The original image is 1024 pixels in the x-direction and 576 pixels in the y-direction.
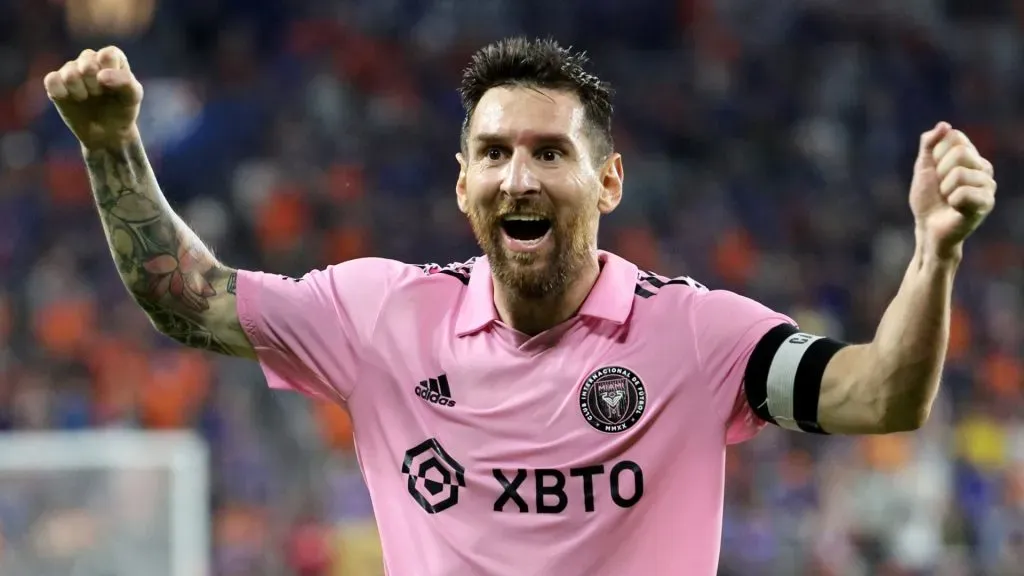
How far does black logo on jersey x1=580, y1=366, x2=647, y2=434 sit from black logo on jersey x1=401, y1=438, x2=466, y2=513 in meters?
0.27

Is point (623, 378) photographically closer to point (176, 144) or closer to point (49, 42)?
point (176, 144)

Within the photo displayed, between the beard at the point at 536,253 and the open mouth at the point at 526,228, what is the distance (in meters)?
0.03

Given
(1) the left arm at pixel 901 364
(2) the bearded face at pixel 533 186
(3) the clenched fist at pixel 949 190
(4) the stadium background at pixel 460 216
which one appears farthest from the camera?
(4) the stadium background at pixel 460 216

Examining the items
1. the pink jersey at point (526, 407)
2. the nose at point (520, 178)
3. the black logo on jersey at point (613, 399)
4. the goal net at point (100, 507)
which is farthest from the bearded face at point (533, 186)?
the goal net at point (100, 507)

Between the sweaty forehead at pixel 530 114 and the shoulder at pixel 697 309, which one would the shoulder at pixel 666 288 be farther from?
the sweaty forehead at pixel 530 114

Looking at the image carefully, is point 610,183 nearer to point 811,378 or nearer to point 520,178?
point 520,178

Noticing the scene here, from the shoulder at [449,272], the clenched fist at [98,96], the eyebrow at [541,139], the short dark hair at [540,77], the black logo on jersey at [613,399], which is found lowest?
the black logo on jersey at [613,399]

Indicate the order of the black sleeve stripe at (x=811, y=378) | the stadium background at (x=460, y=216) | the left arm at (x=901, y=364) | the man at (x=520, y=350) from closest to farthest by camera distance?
the left arm at (x=901, y=364) < the black sleeve stripe at (x=811, y=378) < the man at (x=520, y=350) < the stadium background at (x=460, y=216)

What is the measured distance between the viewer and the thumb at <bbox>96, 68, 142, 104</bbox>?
2.64m

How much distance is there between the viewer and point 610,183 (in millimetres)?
2963

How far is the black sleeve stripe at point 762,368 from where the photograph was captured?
2.54m

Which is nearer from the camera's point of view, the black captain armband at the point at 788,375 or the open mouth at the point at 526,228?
the black captain armband at the point at 788,375

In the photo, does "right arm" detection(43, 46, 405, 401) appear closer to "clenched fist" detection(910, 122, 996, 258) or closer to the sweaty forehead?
the sweaty forehead

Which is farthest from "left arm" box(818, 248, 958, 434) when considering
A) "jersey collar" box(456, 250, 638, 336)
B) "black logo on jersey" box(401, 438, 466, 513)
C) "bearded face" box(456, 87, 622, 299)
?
"black logo on jersey" box(401, 438, 466, 513)
